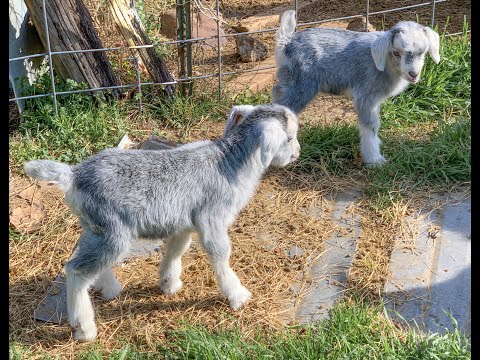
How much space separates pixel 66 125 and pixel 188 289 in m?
2.38

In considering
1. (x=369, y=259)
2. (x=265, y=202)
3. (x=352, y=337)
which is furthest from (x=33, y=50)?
(x=352, y=337)

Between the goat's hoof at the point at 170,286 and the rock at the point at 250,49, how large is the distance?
369 cm

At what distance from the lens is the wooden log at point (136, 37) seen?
7062mm

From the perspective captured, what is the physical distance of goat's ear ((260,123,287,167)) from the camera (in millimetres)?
4668

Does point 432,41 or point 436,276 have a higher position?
point 432,41

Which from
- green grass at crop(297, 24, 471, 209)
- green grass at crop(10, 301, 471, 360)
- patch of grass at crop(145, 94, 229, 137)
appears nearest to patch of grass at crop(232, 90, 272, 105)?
patch of grass at crop(145, 94, 229, 137)

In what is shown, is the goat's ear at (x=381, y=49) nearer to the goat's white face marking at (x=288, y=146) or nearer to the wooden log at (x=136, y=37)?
the goat's white face marking at (x=288, y=146)

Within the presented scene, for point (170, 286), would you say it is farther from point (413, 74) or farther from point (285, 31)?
point (413, 74)

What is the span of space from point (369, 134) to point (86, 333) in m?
3.00

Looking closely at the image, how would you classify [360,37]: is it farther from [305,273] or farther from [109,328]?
[109,328]

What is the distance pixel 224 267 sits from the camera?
188 inches

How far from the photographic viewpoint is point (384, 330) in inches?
175

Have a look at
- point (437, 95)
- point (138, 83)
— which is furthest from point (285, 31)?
point (437, 95)

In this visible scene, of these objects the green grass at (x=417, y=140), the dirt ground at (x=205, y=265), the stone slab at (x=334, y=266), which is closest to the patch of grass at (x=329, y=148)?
the green grass at (x=417, y=140)
